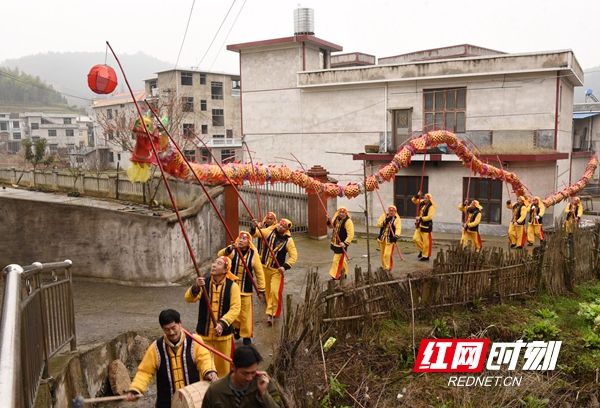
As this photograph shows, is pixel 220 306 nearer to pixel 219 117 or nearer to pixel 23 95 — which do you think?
pixel 219 117

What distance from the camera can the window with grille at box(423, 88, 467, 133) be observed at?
2008 cm

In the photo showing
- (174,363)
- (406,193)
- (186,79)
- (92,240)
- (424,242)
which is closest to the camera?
(174,363)

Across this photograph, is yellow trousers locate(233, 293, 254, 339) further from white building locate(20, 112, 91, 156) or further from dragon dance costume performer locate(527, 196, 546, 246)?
white building locate(20, 112, 91, 156)

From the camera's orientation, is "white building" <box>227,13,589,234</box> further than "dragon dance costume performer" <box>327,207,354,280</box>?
Yes

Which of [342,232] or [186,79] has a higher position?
[186,79]

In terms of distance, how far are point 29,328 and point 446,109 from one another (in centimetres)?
1852

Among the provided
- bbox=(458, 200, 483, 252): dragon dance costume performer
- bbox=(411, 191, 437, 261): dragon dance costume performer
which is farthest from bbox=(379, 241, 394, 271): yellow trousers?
bbox=(458, 200, 483, 252): dragon dance costume performer

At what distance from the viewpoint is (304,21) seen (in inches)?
969

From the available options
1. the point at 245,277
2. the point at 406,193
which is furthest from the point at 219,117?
the point at 245,277

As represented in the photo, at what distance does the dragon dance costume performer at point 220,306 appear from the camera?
6055 mm

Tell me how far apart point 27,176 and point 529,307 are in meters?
22.1

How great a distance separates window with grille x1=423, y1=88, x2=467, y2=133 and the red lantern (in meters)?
15.3

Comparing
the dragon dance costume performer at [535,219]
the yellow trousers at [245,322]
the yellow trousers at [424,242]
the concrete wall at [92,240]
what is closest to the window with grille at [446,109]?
the dragon dance costume performer at [535,219]

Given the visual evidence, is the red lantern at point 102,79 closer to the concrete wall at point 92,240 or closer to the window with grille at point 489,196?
the concrete wall at point 92,240
